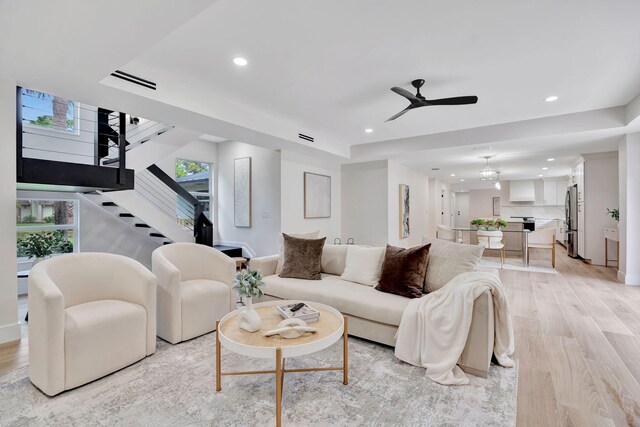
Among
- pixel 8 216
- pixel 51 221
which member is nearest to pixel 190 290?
pixel 8 216

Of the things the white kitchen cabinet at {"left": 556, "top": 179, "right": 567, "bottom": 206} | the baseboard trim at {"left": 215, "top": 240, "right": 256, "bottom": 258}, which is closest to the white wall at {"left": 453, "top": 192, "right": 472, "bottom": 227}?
the white kitchen cabinet at {"left": 556, "top": 179, "right": 567, "bottom": 206}

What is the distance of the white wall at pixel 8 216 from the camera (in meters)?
2.80

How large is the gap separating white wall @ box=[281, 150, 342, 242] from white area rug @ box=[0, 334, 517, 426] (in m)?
3.52

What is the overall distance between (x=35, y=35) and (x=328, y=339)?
285 centimetres

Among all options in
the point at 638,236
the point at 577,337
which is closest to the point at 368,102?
the point at 577,337

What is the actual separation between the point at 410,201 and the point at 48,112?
747 cm

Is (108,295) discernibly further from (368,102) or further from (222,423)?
(368,102)

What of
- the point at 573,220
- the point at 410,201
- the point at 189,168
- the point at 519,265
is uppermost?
the point at 189,168

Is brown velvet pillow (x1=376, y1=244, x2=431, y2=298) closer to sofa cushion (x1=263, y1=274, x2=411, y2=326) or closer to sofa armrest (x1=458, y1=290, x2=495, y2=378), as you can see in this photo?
sofa cushion (x1=263, y1=274, x2=411, y2=326)

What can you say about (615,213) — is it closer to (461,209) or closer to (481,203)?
(481,203)

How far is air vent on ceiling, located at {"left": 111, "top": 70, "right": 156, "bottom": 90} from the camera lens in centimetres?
291

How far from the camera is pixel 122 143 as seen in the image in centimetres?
371

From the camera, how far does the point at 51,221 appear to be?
16.1 feet

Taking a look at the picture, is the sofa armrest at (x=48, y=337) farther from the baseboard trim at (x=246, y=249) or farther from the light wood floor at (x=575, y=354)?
the baseboard trim at (x=246, y=249)
